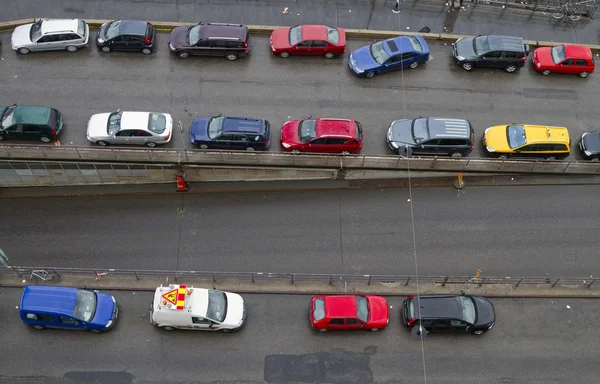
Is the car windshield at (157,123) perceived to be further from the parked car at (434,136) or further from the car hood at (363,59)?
the parked car at (434,136)

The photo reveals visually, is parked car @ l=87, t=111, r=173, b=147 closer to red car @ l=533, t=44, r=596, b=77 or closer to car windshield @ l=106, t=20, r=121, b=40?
car windshield @ l=106, t=20, r=121, b=40

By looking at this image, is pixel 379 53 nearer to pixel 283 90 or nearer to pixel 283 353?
pixel 283 90

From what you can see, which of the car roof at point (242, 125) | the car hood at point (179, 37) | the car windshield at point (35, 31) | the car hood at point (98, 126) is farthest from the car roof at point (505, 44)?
the car windshield at point (35, 31)

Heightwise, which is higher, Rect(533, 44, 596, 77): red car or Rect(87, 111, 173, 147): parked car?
Rect(533, 44, 596, 77): red car

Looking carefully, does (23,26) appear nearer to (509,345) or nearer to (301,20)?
(301,20)

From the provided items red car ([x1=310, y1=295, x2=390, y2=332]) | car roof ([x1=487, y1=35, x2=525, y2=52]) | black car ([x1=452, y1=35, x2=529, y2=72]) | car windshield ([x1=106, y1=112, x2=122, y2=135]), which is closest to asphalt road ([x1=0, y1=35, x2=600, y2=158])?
black car ([x1=452, y1=35, x2=529, y2=72])
